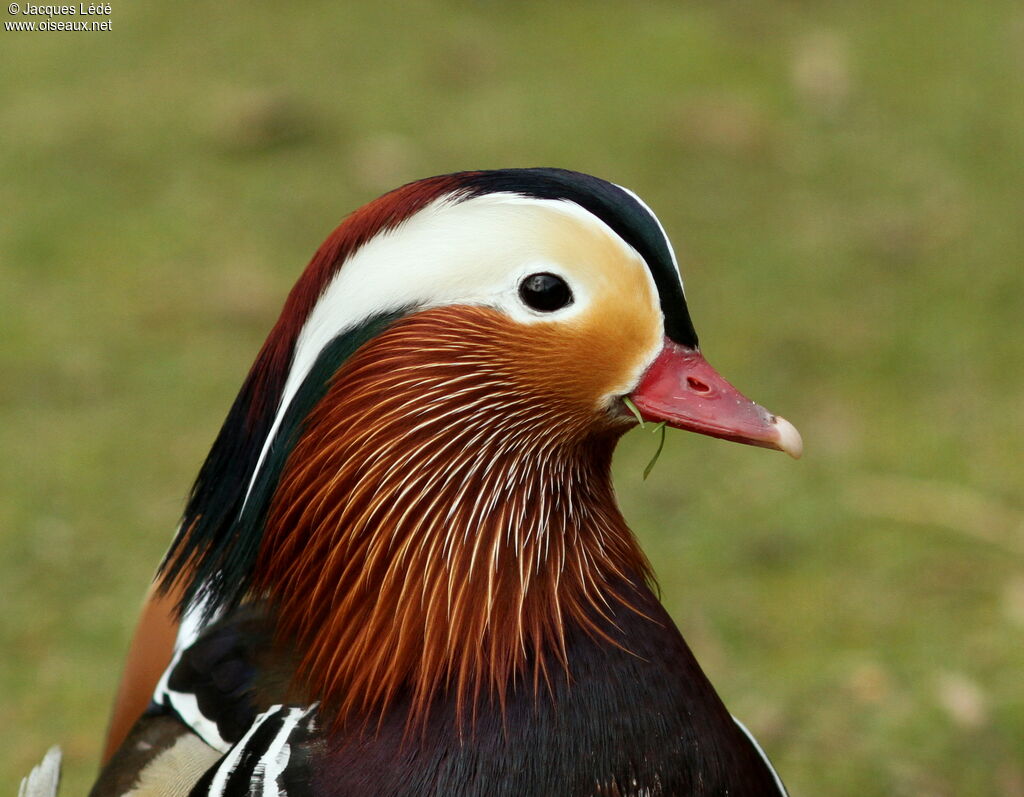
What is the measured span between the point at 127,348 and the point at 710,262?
4.97 ft

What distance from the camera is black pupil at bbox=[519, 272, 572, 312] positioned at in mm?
1314

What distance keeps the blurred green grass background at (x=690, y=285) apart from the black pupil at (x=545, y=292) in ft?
3.78

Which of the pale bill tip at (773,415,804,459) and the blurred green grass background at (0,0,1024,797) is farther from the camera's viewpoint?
the blurred green grass background at (0,0,1024,797)

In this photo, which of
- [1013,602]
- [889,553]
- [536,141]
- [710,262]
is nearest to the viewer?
[1013,602]

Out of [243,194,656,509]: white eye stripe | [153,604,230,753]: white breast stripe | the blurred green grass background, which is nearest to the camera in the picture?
[243,194,656,509]: white eye stripe

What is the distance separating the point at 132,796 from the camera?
157 centimetres

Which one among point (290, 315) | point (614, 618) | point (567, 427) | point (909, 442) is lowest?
point (909, 442)

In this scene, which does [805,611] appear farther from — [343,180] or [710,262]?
[343,180]

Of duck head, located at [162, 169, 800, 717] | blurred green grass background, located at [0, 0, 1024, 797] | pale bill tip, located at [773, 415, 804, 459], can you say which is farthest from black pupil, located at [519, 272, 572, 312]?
blurred green grass background, located at [0, 0, 1024, 797]

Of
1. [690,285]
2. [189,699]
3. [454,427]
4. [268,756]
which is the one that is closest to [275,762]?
[268,756]

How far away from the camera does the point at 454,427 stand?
1378 mm

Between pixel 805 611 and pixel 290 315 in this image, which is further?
pixel 805 611

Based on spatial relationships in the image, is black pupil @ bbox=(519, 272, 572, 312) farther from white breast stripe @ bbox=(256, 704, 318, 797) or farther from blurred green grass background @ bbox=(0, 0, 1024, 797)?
blurred green grass background @ bbox=(0, 0, 1024, 797)

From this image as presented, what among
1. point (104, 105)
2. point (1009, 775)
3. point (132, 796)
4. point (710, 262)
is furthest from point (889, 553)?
point (104, 105)
